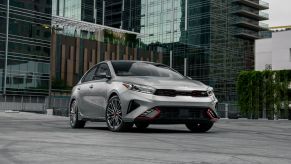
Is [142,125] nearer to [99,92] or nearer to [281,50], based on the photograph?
[99,92]

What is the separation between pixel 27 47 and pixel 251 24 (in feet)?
154

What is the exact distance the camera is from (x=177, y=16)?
3403 inches

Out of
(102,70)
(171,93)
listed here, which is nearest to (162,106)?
(171,93)

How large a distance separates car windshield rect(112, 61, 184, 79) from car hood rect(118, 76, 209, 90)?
1.61ft

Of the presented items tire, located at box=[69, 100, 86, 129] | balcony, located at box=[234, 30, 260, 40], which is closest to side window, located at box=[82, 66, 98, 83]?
tire, located at box=[69, 100, 86, 129]

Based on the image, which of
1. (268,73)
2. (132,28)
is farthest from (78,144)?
(132,28)

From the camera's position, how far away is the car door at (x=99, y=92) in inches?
420

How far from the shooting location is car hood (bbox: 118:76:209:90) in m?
9.81

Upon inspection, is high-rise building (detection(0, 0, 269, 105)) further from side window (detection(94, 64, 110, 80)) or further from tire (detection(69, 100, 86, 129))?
side window (detection(94, 64, 110, 80))

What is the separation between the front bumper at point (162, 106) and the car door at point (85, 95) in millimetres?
1632

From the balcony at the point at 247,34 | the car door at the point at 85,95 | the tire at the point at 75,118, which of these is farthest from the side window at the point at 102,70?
the balcony at the point at 247,34

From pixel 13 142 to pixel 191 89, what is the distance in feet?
13.0

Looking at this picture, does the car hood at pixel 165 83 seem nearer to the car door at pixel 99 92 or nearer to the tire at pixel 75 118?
the car door at pixel 99 92

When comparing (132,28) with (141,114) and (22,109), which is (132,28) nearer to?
(22,109)
